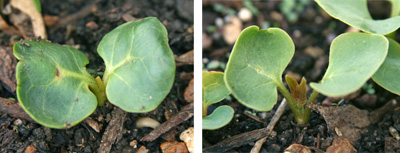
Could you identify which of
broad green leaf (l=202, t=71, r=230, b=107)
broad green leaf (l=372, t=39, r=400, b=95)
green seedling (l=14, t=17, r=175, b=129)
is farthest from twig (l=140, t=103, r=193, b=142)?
broad green leaf (l=372, t=39, r=400, b=95)

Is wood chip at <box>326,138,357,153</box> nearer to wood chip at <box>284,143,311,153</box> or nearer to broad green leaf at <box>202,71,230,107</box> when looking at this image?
wood chip at <box>284,143,311,153</box>

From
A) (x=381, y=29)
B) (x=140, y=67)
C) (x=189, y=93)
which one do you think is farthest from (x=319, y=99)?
(x=140, y=67)

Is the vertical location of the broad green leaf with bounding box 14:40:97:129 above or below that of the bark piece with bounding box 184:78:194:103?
above

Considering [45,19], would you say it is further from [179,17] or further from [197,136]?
[197,136]

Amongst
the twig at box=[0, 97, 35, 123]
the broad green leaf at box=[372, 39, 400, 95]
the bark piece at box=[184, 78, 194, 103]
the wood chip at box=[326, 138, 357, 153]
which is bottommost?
the bark piece at box=[184, 78, 194, 103]

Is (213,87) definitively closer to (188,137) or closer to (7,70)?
(188,137)

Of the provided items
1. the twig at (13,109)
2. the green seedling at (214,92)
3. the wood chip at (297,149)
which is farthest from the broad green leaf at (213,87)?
the twig at (13,109)
